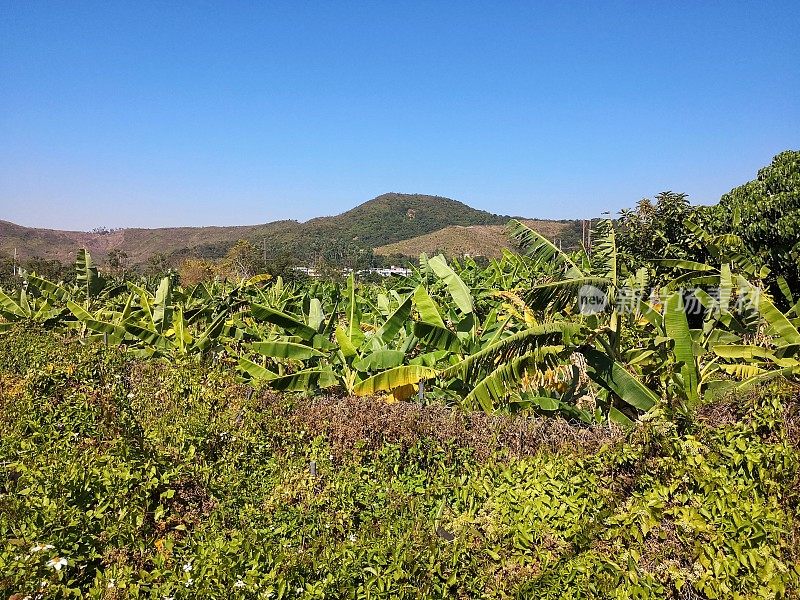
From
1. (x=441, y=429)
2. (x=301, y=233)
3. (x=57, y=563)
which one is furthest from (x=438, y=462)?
(x=301, y=233)

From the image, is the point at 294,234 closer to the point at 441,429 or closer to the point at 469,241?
the point at 469,241

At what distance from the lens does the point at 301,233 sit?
86250mm

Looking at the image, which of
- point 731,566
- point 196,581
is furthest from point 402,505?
point 731,566

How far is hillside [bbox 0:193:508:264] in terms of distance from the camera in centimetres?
7956

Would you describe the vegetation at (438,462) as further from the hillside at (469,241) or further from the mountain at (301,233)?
the mountain at (301,233)

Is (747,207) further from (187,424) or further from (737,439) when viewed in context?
(187,424)

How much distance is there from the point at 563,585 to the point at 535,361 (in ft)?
6.20

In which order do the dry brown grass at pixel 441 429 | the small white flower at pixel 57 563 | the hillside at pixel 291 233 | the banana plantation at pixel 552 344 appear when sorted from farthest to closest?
the hillside at pixel 291 233 → the banana plantation at pixel 552 344 → the dry brown grass at pixel 441 429 → the small white flower at pixel 57 563

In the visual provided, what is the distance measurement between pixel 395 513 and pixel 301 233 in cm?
8432

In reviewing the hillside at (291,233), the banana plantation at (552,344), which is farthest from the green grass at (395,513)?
the hillside at (291,233)

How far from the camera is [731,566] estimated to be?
9.82 feet

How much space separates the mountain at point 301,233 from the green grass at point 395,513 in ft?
220

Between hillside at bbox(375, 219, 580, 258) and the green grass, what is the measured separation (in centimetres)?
6124

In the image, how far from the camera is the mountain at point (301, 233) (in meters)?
78.1
